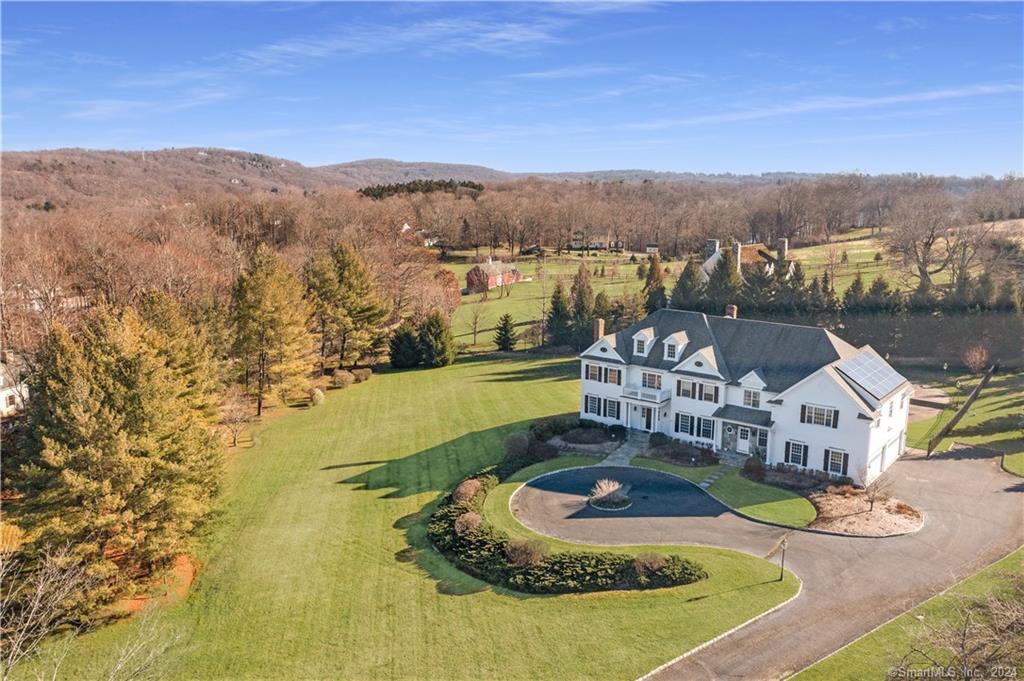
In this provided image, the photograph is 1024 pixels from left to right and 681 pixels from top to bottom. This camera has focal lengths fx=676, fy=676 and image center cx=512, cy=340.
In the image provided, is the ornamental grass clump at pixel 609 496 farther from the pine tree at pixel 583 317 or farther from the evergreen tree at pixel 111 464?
the pine tree at pixel 583 317

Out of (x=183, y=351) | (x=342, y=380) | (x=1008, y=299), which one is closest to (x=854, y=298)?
(x=1008, y=299)

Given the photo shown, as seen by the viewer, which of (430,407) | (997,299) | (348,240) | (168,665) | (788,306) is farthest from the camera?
(348,240)

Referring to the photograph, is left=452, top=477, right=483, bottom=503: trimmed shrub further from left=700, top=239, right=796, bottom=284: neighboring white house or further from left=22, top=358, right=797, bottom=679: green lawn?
left=700, top=239, right=796, bottom=284: neighboring white house

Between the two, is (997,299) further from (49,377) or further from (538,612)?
(49,377)

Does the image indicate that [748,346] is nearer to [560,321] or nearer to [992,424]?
[992,424]

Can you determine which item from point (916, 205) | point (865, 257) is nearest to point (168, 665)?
point (916, 205)
